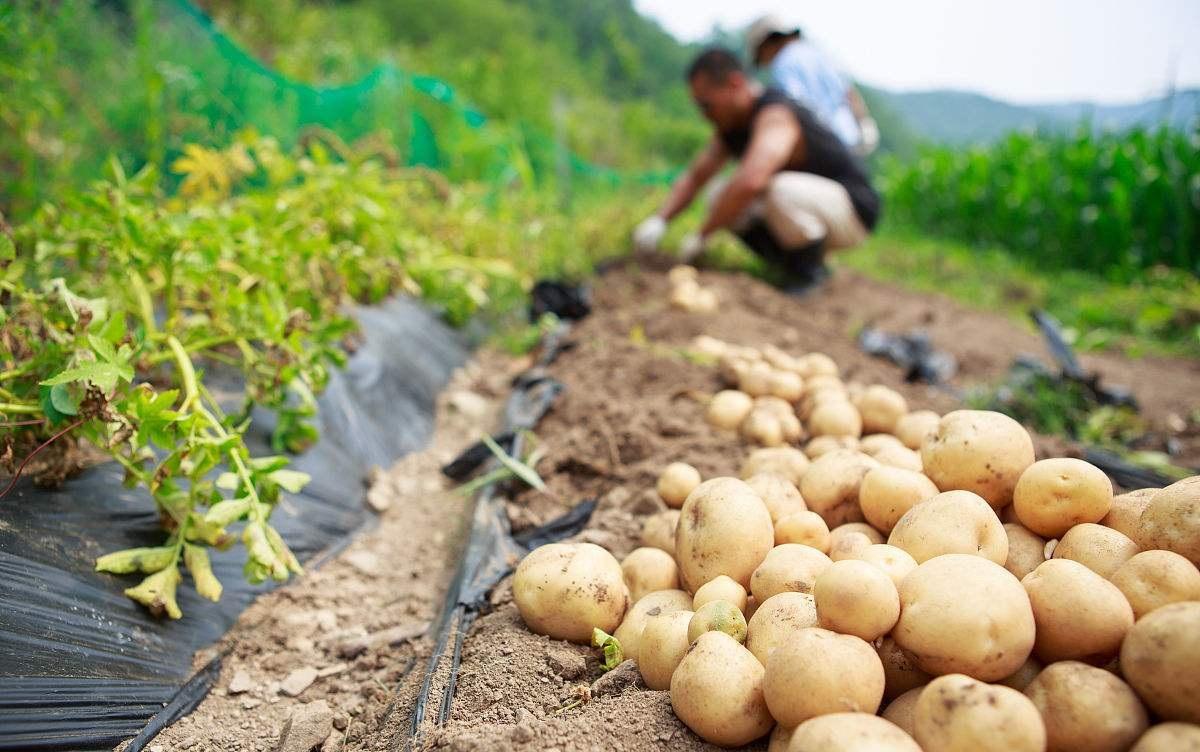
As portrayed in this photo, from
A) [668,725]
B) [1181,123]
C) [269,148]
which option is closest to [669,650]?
[668,725]

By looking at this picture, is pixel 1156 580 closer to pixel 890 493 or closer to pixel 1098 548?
pixel 1098 548

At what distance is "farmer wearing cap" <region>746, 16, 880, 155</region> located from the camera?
21.5 ft

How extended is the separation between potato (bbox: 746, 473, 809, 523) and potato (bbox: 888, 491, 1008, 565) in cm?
33

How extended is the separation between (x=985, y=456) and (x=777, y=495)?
1.60ft

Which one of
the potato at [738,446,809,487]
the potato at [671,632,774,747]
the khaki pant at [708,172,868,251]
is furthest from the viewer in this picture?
the khaki pant at [708,172,868,251]

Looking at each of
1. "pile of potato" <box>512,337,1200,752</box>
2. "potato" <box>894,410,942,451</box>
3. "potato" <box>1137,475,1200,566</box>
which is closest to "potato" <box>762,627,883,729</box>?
"pile of potato" <box>512,337,1200,752</box>

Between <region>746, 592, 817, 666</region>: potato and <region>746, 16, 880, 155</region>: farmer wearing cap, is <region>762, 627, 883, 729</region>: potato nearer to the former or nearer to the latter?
<region>746, 592, 817, 666</region>: potato

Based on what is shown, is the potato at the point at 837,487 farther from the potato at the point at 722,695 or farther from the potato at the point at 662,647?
the potato at the point at 722,695

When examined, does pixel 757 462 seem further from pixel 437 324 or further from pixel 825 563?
pixel 437 324

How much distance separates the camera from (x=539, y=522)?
232 cm

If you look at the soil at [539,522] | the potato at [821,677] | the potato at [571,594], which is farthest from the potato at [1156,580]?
the potato at [571,594]

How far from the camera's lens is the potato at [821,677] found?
1.14 meters

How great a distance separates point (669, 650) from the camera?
1.46 metres

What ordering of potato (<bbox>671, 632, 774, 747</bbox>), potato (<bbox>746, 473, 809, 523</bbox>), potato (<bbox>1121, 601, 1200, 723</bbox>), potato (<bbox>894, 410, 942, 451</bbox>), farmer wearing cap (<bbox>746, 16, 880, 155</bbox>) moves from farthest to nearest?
farmer wearing cap (<bbox>746, 16, 880, 155</bbox>)
potato (<bbox>894, 410, 942, 451</bbox>)
potato (<bbox>746, 473, 809, 523</bbox>)
potato (<bbox>671, 632, 774, 747</bbox>)
potato (<bbox>1121, 601, 1200, 723</bbox>)
